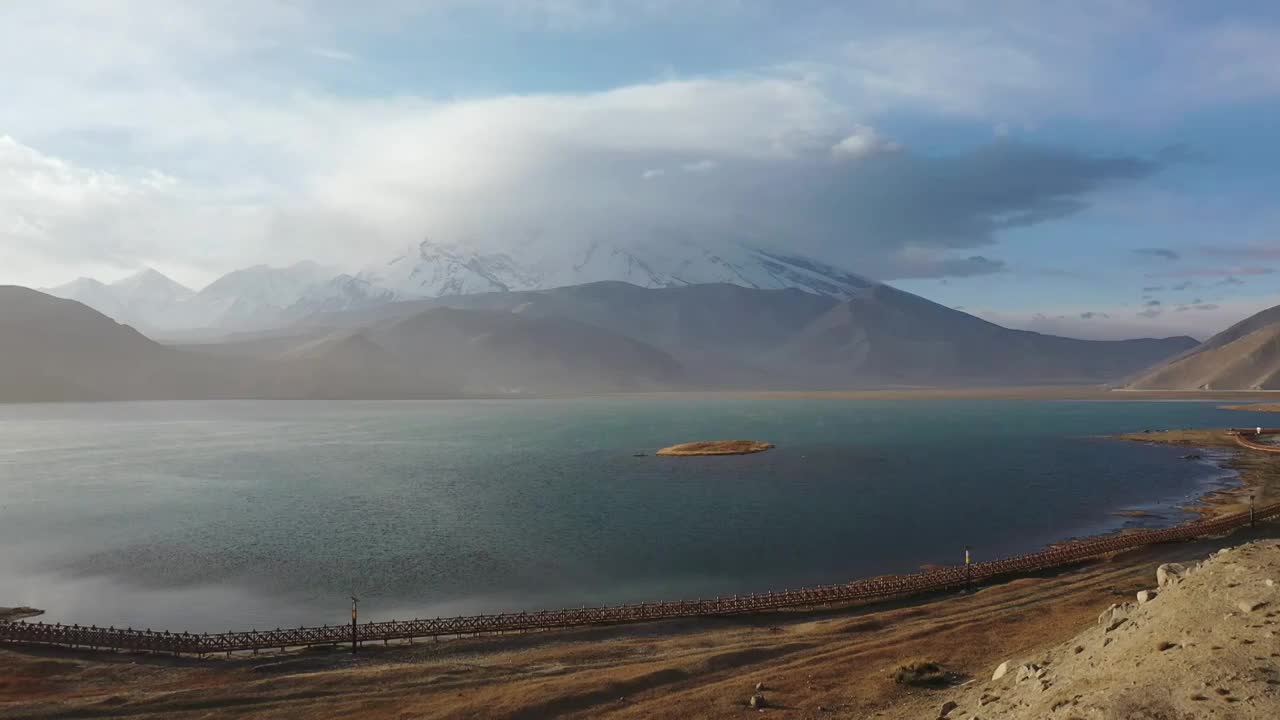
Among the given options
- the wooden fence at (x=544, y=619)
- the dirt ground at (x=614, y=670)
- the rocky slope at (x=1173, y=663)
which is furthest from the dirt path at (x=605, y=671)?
the rocky slope at (x=1173, y=663)

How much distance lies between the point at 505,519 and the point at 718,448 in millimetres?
63049

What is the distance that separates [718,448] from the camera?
131 metres

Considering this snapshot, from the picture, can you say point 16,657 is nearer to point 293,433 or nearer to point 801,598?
point 801,598

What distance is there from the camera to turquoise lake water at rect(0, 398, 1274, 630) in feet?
162

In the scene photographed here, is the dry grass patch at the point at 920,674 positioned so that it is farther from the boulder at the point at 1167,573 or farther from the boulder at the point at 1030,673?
the boulder at the point at 1167,573

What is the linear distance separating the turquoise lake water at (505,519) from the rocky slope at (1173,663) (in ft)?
90.6

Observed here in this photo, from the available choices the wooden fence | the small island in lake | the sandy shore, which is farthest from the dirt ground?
the small island in lake

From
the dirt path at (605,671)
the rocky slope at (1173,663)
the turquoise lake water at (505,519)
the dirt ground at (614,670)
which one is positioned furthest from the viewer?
the turquoise lake water at (505,519)

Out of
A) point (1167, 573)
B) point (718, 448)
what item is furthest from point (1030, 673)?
point (718, 448)

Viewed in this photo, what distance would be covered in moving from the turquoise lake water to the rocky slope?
27622 millimetres

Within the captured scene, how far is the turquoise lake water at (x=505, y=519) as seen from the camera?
4944cm

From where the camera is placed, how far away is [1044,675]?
805 inches

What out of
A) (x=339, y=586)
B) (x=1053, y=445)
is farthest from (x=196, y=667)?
(x=1053, y=445)

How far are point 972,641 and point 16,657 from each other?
1697 inches
